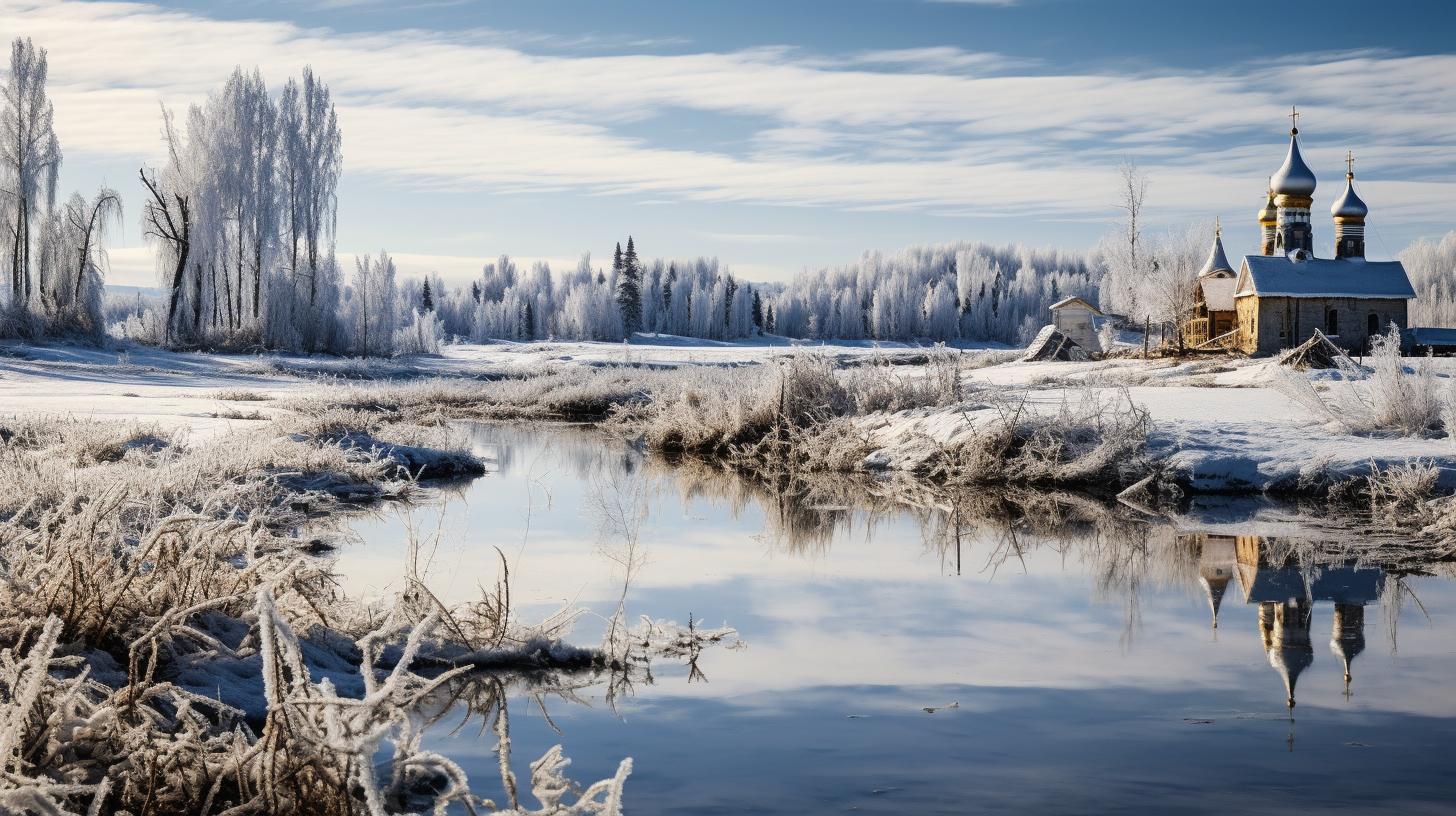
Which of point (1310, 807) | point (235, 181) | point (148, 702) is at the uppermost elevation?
point (235, 181)

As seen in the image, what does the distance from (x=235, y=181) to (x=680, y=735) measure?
42.8 m

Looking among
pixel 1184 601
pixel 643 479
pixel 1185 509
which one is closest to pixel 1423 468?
pixel 1185 509

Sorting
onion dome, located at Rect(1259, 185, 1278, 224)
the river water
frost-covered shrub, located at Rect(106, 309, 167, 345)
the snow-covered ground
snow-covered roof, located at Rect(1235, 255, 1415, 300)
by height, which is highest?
onion dome, located at Rect(1259, 185, 1278, 224)

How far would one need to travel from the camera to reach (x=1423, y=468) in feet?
40.4

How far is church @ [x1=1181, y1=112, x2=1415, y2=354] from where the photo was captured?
4094 cm

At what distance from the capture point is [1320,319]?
135 ft

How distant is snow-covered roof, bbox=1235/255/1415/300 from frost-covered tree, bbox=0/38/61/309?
37.8 metres

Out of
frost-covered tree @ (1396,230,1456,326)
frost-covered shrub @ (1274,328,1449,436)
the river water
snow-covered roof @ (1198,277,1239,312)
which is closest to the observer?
the river water

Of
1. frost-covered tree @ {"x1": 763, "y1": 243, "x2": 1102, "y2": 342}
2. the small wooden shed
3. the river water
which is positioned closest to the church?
the small wooden shed

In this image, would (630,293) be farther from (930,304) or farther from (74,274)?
(74,274)

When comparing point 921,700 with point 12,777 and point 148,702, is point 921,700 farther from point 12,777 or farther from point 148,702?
point 12,777

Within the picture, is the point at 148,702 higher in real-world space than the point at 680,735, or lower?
higher

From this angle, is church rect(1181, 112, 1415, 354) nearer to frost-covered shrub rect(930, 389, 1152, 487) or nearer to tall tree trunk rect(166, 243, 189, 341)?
frost-covered shrub rect(930, 389, 1152, 487)

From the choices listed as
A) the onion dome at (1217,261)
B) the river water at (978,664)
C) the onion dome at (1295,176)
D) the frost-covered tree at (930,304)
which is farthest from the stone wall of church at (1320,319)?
the frost-covered tree at (930,304)
